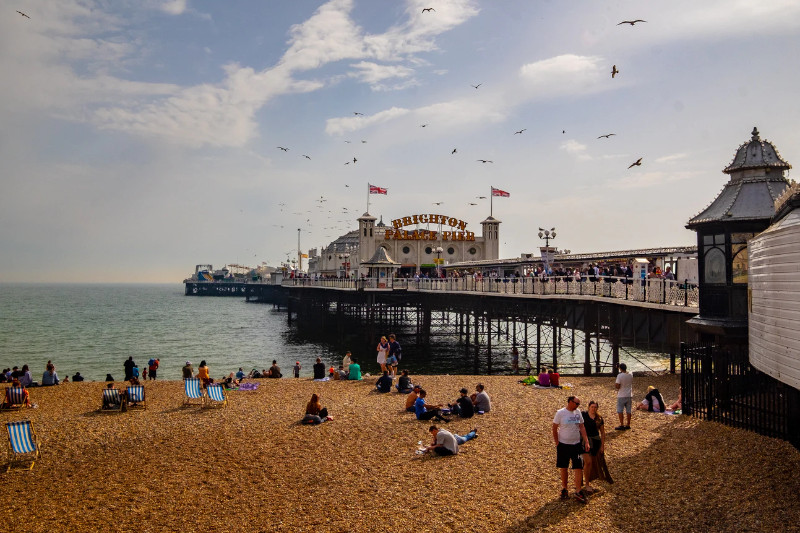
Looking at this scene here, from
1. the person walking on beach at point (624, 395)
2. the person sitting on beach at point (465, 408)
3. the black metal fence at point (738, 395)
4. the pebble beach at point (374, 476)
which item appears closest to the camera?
the pebble beach at point (374, 476)

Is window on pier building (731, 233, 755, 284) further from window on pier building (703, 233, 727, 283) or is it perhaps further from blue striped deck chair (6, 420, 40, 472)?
blue striped deck chair (6, 420, 40, 472)

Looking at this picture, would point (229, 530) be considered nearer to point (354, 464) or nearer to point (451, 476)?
point (354, 464)

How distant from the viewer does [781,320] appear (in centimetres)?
812

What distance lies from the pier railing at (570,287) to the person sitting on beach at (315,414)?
382 inches

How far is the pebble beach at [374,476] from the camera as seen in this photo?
7.58 metres

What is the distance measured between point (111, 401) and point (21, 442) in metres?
3.99

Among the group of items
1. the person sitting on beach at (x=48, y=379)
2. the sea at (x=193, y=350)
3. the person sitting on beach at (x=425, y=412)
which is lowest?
the sea at (x=193, y=350)

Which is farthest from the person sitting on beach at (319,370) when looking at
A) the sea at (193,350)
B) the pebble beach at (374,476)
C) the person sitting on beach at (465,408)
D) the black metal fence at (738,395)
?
the sea at (193,350)

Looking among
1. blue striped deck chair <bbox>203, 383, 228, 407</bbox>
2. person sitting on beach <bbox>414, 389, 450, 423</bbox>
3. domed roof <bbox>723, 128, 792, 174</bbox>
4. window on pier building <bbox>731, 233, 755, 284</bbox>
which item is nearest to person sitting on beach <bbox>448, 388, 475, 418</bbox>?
person sitting on beach <bbox>414, 389, 450, 423</bbox>

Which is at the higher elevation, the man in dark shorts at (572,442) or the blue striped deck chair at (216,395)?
the man in dark shorts at (572,442)

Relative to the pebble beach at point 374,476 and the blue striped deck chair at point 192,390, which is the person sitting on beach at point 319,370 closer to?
the blue striped deck chair at point 192,390

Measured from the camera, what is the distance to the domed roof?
12.6m

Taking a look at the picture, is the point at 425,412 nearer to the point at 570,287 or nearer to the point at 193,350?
the point at 570,287

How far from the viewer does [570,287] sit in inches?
890
